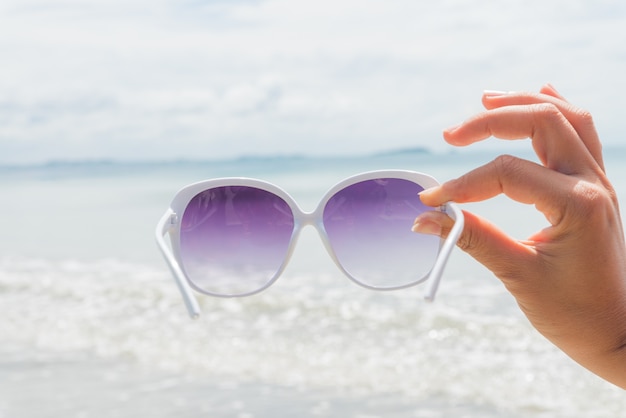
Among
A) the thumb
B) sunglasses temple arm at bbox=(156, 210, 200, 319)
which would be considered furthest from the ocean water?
sunglasses temple arm at bbox=(156, 210, 200, 319)

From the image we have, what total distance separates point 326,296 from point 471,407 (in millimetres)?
3002

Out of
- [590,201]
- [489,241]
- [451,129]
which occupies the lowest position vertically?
[489,241]

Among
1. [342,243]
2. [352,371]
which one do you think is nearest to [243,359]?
[352,371]

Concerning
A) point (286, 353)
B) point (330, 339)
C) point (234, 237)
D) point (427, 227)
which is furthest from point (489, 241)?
point (330, 339)

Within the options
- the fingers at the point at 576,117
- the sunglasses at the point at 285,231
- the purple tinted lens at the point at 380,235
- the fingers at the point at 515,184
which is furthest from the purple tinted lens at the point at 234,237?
the fingers at the point at 576,117

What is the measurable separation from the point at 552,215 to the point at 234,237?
0.76 m

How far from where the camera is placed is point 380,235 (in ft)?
5.95

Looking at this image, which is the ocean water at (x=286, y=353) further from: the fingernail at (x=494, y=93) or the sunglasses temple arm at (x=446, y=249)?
the sunglasses temple arm at (x=446, y=249)

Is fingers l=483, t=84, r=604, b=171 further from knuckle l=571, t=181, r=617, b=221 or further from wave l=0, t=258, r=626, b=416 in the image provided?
wave l=0, t=258, r=626, b=416

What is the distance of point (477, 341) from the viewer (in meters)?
6.06

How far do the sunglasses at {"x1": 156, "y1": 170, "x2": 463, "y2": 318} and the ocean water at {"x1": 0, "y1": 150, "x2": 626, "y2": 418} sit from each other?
4.12 feet

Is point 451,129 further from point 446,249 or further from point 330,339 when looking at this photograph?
point 330,339

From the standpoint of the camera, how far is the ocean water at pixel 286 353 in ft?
15.9

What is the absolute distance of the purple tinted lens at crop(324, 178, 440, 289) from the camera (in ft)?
5.64
